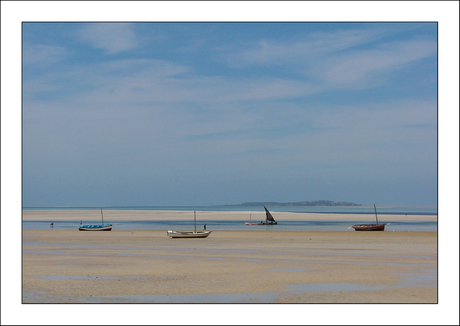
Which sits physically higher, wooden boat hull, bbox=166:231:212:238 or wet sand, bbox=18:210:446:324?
wet sand, bbox=18:210:446:324

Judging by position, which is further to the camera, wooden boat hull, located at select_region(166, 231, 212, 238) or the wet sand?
wooden boat hull, located at select_region(166, 231, 212, 238)

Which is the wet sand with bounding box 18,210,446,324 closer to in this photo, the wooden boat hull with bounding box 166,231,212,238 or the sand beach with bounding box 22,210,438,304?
the sand beach with bounding box 22,210,438,304

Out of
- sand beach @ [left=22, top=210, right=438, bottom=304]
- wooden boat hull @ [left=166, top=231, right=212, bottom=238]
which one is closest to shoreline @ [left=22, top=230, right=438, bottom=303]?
sand beach @ [left=22, top=210, right=438, bottom=304]

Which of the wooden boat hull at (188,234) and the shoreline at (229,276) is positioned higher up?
the shoreline at (229,276)

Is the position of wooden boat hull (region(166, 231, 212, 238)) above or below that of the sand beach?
below

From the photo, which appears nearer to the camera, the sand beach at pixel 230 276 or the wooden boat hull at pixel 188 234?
the sand beach at pixel 230 276

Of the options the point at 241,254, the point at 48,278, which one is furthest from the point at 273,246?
the point at 48,278

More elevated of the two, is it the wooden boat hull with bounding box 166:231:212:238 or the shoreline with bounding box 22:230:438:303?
the shoreline with bounding box 22:230:438:303

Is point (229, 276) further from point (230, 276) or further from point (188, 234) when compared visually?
point (188, 234)

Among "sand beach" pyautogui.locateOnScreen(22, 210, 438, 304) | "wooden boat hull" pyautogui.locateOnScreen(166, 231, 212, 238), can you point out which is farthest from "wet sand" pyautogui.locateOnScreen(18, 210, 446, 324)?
"wooden boat hull" pyautogui.locateOnScreen(166, 231, 212, 238)

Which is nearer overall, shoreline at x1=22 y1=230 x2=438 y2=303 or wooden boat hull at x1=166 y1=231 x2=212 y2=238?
shoreline at x1=22 y1=230 x2=438 y2=303

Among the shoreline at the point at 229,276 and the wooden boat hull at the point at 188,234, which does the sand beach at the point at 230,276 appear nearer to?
the shoreline at the point at 229,276

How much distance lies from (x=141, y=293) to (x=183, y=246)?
849 inches

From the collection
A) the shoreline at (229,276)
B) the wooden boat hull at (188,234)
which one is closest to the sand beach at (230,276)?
the shoreline at (229,276)
